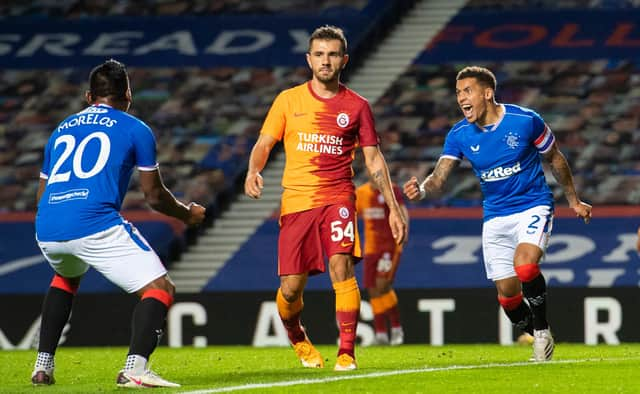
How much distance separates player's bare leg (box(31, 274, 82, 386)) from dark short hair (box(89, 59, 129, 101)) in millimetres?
1084

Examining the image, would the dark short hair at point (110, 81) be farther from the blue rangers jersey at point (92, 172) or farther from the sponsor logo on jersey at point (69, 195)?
the sponsor logo on jersey at point (69, 195)

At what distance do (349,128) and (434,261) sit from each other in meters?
8.91

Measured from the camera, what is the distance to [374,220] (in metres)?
14.0

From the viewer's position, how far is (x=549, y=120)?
19078 mm

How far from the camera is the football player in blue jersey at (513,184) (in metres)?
8.73

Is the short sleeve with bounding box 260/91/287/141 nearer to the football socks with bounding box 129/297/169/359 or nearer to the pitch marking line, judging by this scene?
the pitch marking line

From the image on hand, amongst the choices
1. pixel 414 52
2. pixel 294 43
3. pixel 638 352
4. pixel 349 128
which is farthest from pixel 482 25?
pixel 349 128

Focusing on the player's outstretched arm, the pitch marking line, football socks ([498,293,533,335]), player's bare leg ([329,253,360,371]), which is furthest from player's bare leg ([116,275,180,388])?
football socks ([498,293,533,335])

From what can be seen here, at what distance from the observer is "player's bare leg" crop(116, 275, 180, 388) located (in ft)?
21.9

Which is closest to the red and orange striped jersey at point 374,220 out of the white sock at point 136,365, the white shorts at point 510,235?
the white shorts at point 510,235

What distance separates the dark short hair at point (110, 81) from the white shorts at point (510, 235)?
9.81ft

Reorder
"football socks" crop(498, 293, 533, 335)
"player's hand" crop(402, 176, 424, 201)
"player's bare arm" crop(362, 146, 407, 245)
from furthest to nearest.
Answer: "football socks" crop(498, 293, 533, 335) < "player's hand" crop(402, 176, 424, 201) < "player's bare arm" crop(362, 146, 407, 245)

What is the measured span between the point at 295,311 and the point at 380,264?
506 cm

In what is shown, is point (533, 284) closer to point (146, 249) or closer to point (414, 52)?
point (146, 249)
